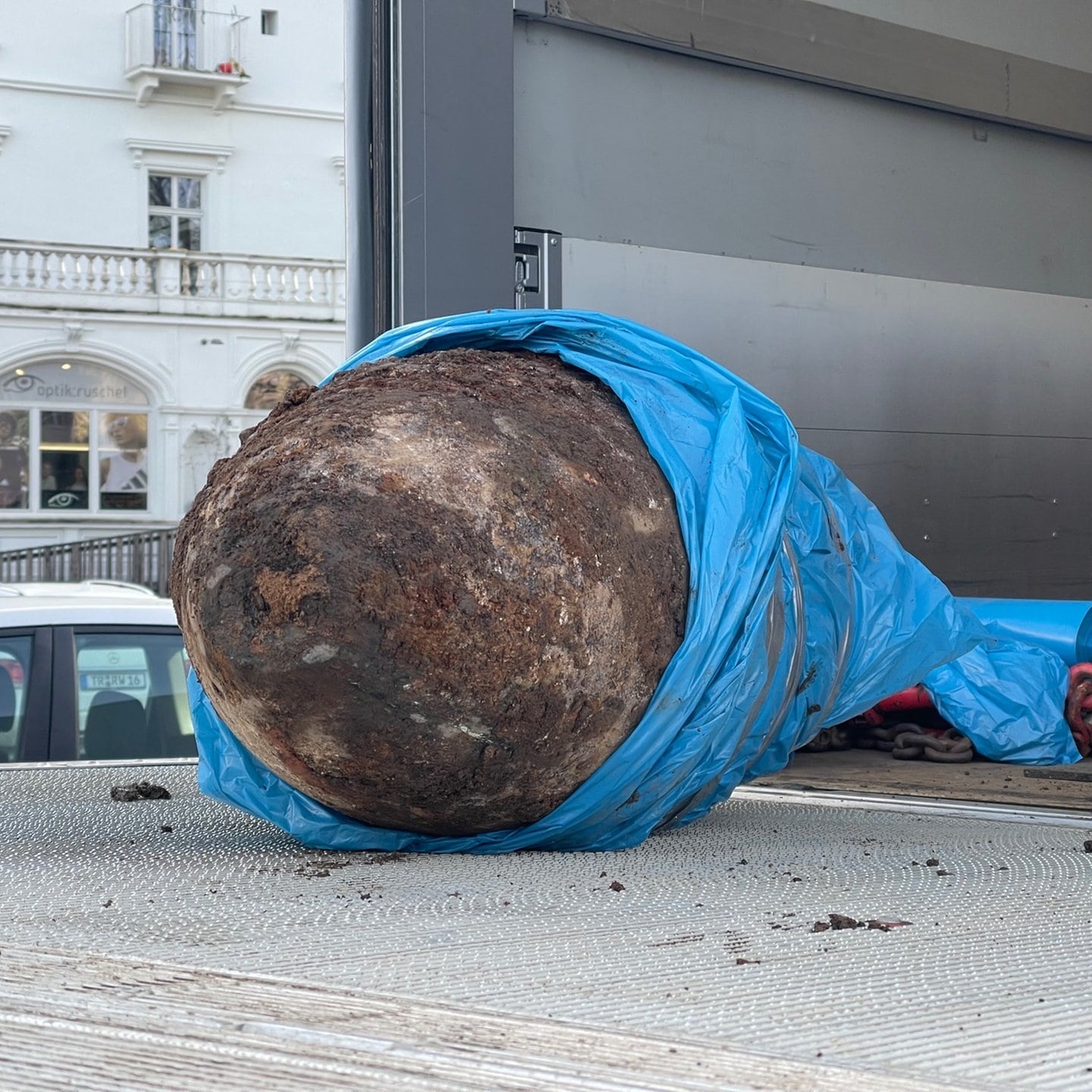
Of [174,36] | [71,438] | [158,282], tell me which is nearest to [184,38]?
[174,36]

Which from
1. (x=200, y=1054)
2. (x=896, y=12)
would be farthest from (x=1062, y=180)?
(x=200, y=1054)

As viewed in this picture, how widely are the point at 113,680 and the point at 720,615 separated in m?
2.56

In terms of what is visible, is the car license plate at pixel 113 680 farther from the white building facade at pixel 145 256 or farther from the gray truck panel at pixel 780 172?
the white building facade at pixel 145 256

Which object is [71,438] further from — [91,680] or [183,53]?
[91,680]

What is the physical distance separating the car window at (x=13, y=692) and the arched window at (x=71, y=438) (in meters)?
18.9

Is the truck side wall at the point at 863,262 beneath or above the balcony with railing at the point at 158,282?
beneath

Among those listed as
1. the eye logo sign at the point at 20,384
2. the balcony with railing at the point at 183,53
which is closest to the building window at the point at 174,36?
the balcony with railing at the point at 183,53

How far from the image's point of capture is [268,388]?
23.0 metres

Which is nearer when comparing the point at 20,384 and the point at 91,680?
the point at 91,680

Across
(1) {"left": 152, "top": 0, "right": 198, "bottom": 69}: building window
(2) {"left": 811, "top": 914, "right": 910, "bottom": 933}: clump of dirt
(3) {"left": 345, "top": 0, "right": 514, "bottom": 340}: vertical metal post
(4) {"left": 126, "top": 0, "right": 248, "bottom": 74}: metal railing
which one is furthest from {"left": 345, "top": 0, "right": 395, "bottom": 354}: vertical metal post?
(1) {"left": 152, "top": 0, "right": 198, "bottom": 69}: building window

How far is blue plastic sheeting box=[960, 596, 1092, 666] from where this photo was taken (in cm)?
482

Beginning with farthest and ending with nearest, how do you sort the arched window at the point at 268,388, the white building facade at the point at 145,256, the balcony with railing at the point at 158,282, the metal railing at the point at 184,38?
1. the metal railing at the point at 184,38
2. the arched window at the point at 268,388
3. the white building facade at the point at 145,256
4. the balcony with railing at the point at 158,282

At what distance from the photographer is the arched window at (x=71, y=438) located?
22156mm

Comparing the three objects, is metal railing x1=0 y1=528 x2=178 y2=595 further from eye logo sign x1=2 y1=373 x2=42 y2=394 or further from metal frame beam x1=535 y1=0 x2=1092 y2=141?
metal frame beam x1=535 y1=0 x2=1092 y2=141
